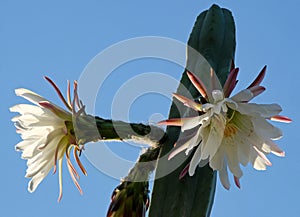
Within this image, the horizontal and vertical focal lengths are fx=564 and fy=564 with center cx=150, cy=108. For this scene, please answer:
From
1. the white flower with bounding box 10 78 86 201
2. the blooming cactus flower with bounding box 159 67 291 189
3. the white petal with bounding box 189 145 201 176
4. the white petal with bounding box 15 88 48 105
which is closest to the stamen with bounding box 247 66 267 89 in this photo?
the blooming cactus flower with bounding box 159 67 291 189

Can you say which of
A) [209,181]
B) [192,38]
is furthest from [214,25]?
[209,181]

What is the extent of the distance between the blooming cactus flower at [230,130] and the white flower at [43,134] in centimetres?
37

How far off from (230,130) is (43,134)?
0.56 metres

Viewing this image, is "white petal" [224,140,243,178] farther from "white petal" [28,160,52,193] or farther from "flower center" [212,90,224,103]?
"white petal" [28,160,52,193]

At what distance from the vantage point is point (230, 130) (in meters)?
1.56

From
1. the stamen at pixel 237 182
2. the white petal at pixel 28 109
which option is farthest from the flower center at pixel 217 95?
the white petal at pixel 28 109

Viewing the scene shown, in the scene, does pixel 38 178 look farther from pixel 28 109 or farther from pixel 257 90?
pixel 257 90

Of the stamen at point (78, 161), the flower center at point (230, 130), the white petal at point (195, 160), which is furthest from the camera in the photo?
the stamen at point (78, 161)

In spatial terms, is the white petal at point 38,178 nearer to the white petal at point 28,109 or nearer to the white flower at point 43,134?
the white flower at point 43,134

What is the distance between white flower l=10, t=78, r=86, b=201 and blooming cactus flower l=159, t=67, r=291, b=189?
37 centimetres

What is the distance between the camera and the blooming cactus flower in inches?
57.6

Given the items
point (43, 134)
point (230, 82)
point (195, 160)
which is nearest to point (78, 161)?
point (43, 134)

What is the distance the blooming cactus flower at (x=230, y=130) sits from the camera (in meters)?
1.46

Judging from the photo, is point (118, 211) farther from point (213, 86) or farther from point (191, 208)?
point (213, 86)
